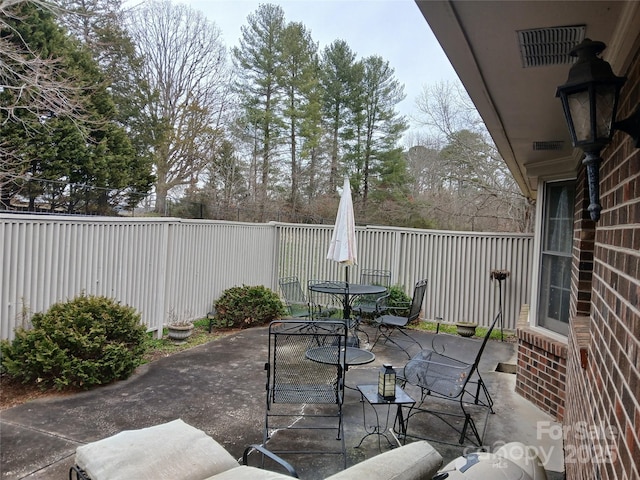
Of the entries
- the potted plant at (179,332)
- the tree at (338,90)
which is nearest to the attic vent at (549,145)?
the potted plant at (179,332)

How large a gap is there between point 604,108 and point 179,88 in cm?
1528

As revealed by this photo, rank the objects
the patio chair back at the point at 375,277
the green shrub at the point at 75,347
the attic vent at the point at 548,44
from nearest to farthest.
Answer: the attic vent at the point at 548,44 < the green shrub at the point at 75,347 < the patio chair back at the point at 375,277

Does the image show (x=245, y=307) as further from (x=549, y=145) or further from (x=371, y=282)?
(x=549, y=145)

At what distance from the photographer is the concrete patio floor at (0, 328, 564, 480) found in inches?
117

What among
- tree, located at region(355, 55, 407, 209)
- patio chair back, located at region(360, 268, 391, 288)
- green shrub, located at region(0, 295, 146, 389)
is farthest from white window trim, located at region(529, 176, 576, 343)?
tree, located at region(355, 55, 407, 209)

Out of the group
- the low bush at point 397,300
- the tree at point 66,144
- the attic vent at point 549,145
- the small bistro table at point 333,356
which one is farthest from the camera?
the tree at point 66,144

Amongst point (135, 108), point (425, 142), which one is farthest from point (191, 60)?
point (425, 142)

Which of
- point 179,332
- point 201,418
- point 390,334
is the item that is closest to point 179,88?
point 179,332

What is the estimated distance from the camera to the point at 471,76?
200 centimetres

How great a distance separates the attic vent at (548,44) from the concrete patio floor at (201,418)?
2604 millimetres

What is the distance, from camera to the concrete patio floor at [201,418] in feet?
9.72

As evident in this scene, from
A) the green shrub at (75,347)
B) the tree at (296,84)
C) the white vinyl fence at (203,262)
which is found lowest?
the green shrub at (75,347)

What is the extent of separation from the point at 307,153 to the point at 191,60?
202 inches

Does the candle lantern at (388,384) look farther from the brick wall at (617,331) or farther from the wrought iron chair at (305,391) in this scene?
the brick wall at (617,331)
